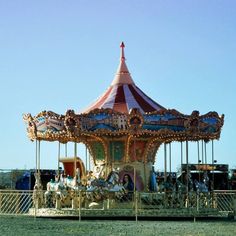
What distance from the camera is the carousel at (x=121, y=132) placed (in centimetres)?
2100

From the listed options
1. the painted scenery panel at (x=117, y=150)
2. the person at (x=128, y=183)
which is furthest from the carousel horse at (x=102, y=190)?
the painted scenery panel at (x=117, y=150)

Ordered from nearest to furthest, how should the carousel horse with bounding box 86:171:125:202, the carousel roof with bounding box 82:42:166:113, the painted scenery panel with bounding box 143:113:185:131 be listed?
the carousel horse with bounding box 86:171:125:202, the painted scenery panel with bounding box 143:113:185:131, the carousel roof with bounding box 82:42:166:113

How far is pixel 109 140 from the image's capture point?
2242cm

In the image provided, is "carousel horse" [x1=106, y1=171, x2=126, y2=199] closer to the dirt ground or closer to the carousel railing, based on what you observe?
the dirt ground

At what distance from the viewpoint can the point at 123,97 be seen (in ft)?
75.8

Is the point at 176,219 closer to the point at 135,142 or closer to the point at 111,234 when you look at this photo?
the point at 135,142

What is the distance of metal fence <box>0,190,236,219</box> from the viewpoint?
20.7 meters

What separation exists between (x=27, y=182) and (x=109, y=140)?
68.0 feet

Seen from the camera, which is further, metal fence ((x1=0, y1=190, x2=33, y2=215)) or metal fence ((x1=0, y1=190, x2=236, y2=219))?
metal fence ((x1=0, y1=190, x2=33, y2=215))

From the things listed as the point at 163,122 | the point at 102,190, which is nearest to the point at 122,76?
the point at 163,122

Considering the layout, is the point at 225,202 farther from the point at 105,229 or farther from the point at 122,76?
the point at 105,229

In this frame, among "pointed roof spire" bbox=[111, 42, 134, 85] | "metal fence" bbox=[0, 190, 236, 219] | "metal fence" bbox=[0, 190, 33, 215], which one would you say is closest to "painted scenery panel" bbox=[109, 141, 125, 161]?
"metal fence" bbox=[0, 190, 236, 219]

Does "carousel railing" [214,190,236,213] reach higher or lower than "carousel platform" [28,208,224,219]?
higher

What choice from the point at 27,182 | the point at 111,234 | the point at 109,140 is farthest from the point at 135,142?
the point at 27,182
